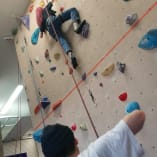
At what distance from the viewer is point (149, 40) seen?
179cm

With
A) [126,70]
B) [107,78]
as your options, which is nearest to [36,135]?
[107,78]

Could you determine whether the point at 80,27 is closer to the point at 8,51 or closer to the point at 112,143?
the point at 112,143

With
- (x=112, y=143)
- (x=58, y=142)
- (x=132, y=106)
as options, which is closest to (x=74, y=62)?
(x=132, y=106)

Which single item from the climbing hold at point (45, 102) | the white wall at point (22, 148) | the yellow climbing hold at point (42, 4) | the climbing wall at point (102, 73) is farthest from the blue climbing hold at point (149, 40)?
the white wall at point (22, 148)

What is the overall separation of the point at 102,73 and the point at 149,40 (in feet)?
1.70

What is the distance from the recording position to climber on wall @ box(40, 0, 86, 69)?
250cm

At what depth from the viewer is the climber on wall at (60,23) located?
8.21 feet

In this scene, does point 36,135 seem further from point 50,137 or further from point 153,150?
point 50,137

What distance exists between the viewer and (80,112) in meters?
2.51

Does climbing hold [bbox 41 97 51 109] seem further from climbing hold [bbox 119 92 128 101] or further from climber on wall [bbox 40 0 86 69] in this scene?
climbing hold [bbox 119 92 128 101]

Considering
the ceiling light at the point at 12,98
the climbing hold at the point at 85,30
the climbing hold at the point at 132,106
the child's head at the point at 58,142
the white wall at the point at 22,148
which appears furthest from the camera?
the white wall at the point at 22,148

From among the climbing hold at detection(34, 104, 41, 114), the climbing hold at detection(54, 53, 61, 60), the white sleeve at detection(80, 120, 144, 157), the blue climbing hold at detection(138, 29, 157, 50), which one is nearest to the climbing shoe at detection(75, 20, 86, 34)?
the climbing hold at detection(54, 53, 61, 60)

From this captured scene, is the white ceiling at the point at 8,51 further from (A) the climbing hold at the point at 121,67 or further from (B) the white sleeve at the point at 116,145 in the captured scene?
(B) the white sleeve at the point at 116,145

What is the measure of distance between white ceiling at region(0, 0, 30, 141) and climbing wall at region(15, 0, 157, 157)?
1.56ft
